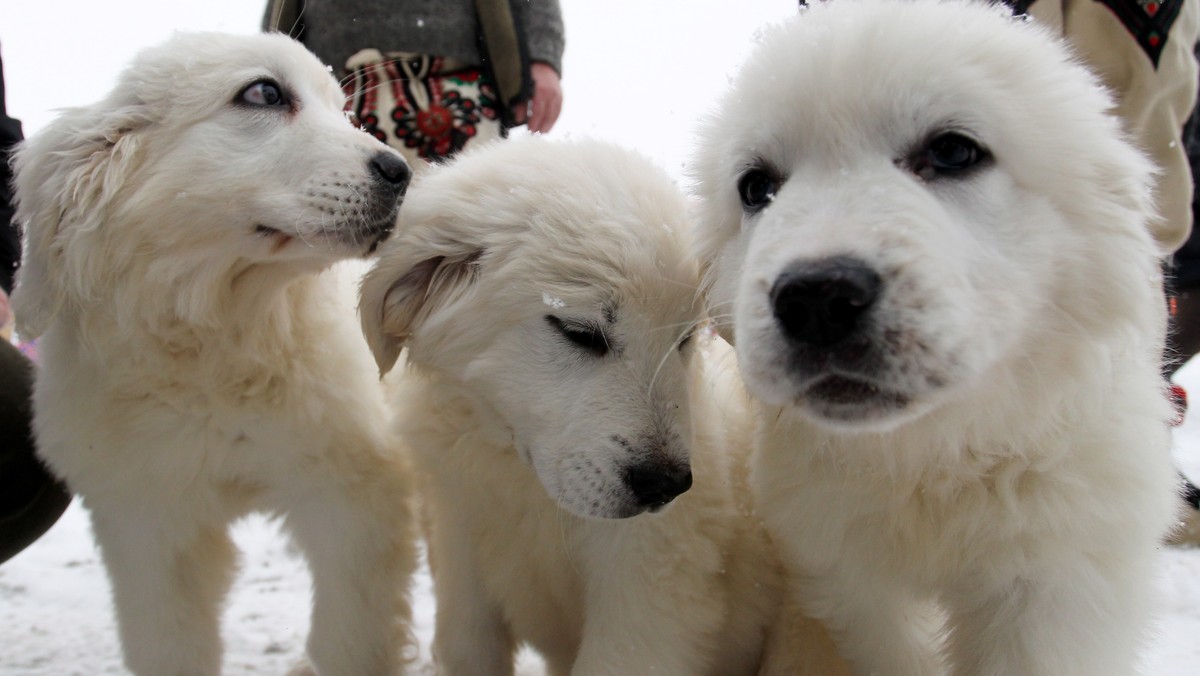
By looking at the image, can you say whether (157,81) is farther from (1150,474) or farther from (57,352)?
(1150,474)

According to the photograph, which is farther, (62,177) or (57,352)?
(57,352)

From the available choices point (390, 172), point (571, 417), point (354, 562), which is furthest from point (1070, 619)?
point (390, 172)

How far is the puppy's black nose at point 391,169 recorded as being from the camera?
2.73 m

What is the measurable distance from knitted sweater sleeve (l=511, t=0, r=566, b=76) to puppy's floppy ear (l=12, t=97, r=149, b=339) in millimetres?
1808

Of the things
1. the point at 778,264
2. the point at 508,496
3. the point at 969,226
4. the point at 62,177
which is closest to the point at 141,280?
the point at 62,177

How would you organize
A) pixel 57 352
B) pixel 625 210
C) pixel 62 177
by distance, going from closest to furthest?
pixel 625 210 → pixel 62 177 → pixel 57 352

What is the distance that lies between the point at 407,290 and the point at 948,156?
1.49 metres

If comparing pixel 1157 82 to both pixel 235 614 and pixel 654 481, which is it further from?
pixel 235 614

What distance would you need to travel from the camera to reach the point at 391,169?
9.03 feet

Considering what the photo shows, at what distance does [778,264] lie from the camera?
1820mm

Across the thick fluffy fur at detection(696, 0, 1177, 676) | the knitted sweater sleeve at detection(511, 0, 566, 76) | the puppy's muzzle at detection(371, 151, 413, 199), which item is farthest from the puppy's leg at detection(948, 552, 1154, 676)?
the knitted sweater sleeve at detection(511, 0, 566, 76)

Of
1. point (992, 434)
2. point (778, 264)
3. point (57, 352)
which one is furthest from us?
point (57, 352)

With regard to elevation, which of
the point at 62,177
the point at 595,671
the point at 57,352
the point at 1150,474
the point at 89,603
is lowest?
the point at 89,603

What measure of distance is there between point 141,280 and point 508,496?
1250 millimetres
